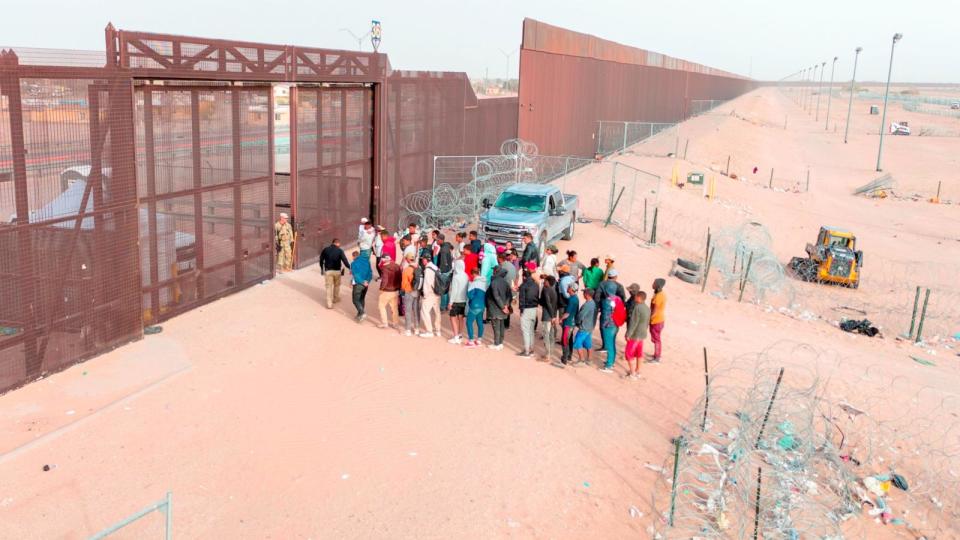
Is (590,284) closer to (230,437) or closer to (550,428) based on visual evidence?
(550,428)

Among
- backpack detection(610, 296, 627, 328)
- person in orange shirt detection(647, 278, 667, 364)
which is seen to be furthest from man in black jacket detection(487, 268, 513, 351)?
person in orange shirt detection(647, 278, 667, 364)

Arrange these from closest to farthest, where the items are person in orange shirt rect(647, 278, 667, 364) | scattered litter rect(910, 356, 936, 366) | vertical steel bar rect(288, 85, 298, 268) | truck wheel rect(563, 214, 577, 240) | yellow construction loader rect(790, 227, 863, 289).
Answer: person in orange shirt rect(647, 278, 667, 364)
scattered litter rect(910, 356, 936, 366)
vertical steel bar rect(288, 85, 298, 268)
truck wheel rect(563, 214, 577, 240)
yellow construction loader rect(790, 227, 863, 289)

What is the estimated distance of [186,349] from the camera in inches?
498

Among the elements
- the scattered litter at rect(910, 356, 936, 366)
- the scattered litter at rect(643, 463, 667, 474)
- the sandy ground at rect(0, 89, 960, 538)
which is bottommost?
the scattered litter at rect(910, 356, 936, 366)

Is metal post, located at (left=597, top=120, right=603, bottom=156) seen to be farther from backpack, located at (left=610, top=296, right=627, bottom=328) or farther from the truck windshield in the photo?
backpack, located at (left=610, top=296, right=627, bottom=328)

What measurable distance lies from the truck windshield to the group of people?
5.17 metres

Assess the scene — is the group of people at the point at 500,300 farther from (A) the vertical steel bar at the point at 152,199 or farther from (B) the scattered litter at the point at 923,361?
(B) the scattered litter at the point at 923,361

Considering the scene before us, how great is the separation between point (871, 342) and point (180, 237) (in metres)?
14.1

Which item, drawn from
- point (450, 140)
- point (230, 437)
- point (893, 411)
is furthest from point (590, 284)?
point (450, 140)

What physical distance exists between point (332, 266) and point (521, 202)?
7216mm

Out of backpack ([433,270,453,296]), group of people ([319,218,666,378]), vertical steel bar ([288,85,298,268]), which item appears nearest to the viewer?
group of people ([319,218,666,378])

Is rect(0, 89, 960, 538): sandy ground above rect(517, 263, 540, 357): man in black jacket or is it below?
below

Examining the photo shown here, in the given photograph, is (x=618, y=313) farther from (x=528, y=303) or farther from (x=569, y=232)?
(x=569, y=232)

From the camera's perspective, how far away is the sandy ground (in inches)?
333
